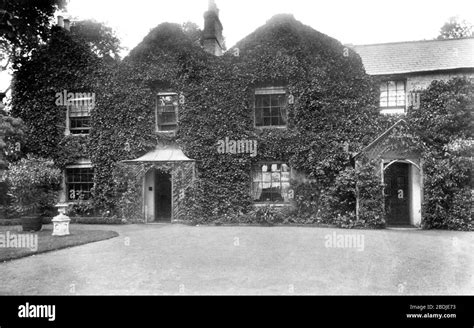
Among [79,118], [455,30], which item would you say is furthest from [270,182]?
[455,30]

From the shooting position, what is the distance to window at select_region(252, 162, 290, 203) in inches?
605

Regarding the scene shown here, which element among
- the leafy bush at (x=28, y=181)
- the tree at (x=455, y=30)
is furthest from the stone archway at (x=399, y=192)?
the tree at (x=455, y=30)

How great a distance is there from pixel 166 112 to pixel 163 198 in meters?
4.12

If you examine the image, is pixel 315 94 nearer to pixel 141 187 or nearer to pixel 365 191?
pixel 365 191

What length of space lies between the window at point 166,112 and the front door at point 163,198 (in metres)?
2.30

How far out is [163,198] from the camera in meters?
15.8

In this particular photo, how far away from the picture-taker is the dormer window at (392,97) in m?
15.2

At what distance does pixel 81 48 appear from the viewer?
17.0 metres

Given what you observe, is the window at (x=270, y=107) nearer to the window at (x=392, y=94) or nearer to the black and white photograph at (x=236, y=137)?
the black and white photograph at (x=236, y=137)

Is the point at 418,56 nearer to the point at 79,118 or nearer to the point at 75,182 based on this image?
the point at 79,118

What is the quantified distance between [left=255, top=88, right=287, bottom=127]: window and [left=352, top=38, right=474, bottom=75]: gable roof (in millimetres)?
4385

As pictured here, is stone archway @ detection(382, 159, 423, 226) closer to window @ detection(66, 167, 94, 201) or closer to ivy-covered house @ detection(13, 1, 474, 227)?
ivy-covered house @ detection(13, 1, 474, 227)
